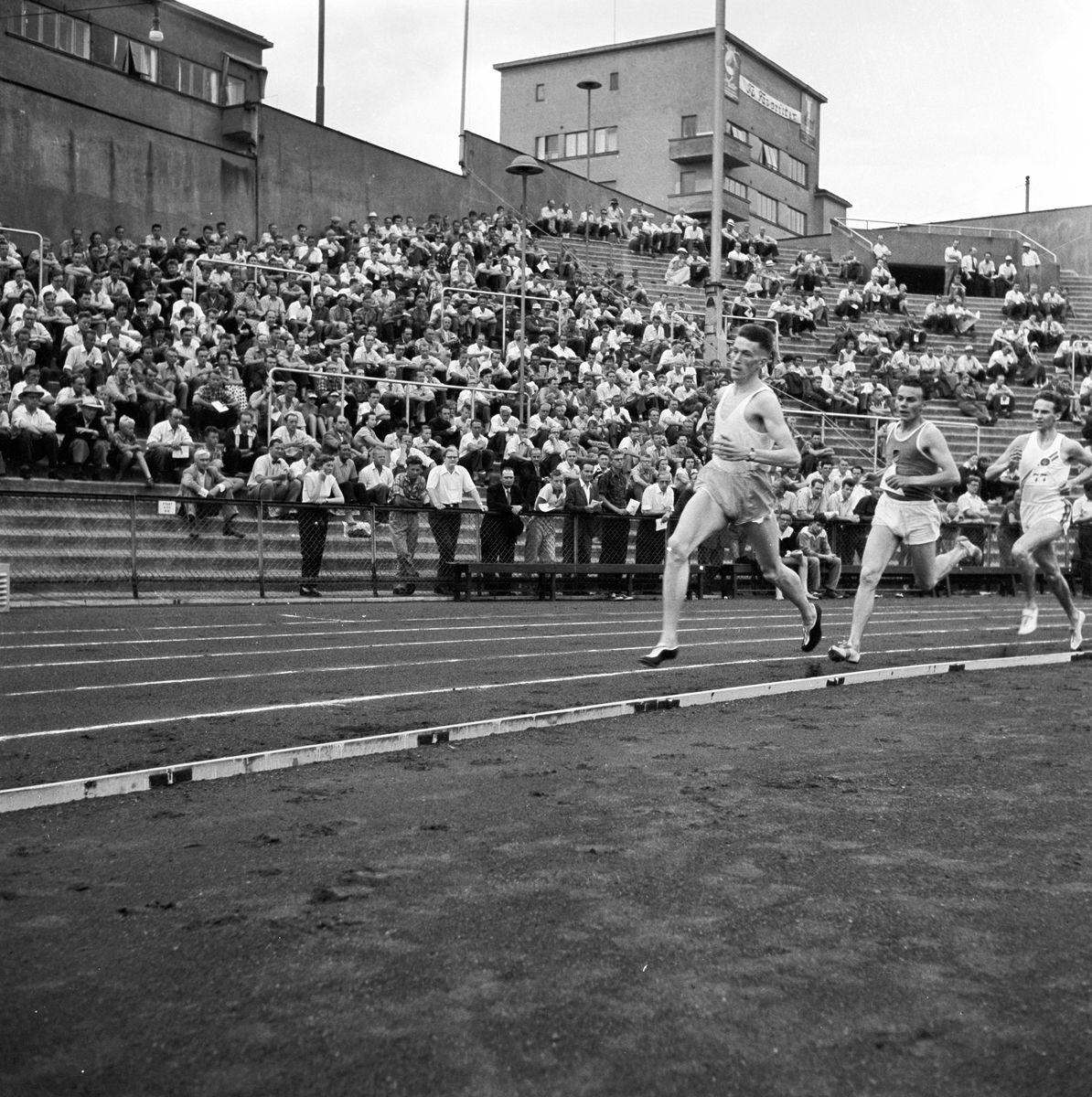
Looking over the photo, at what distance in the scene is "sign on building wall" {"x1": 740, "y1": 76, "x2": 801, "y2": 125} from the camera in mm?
69875

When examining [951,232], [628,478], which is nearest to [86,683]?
[628,478]

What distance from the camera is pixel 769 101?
237 feet

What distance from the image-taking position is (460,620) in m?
15.3

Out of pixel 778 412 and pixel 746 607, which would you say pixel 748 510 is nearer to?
pixel 778 412

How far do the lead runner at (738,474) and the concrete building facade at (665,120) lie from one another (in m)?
56.3

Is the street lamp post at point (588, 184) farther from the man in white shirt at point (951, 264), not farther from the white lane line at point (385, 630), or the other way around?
the white lane line at point (385, 630)

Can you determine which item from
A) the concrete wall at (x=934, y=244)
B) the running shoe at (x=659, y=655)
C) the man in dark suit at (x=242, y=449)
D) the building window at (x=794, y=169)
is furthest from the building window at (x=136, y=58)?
the building window at (x=794, y=169)

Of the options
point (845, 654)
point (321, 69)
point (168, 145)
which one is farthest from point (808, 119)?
point (845, 654)

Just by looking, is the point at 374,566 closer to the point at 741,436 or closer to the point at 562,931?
the point at 741,436

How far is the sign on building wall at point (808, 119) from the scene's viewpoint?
248 feet

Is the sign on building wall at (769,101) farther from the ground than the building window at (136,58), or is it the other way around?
the sign on building wall at (769,101)

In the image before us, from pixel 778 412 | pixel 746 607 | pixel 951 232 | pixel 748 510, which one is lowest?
pixel 746 607

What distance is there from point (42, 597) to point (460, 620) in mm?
4885

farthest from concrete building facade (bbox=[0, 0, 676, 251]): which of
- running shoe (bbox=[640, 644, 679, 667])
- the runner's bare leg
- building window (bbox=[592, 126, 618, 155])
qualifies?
building window (bbox=[592, 126, 618, 155])
